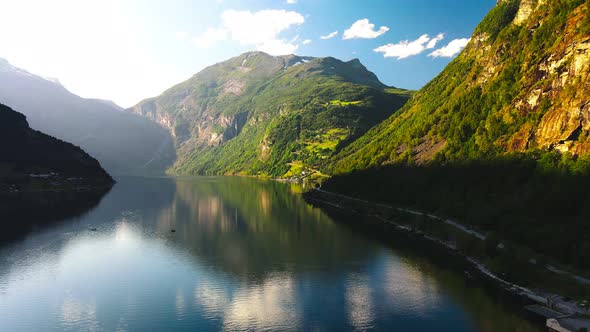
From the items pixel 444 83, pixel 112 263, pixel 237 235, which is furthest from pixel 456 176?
pixel 444 83

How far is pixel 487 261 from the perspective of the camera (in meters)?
61.8

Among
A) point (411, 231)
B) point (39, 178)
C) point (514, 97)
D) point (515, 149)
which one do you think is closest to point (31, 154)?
point (39, 178)

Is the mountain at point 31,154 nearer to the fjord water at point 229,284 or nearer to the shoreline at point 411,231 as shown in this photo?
the fjord water at point 229,284

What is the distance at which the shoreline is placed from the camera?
4700cm

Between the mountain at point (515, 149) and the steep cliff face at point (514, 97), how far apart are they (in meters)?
0.30

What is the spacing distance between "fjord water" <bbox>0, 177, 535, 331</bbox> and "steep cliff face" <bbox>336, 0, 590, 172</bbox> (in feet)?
129

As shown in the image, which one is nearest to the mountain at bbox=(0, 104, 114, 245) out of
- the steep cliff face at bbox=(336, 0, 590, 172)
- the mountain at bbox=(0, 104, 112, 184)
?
the mountain at bbox=(0, 104, 112, 184)

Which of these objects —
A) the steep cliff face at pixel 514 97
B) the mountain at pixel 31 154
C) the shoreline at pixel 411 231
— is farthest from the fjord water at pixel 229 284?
the mountain at pixel 31 154

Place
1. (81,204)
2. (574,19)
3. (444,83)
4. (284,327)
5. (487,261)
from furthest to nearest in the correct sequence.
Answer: (444,83)
(81,204)
(574,19)
(487,261)
(284,327)

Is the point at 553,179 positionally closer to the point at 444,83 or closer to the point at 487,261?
the point at 487,261

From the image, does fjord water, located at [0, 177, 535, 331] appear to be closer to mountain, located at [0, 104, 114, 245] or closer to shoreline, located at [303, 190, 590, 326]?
shoreline, located at [303, 190, 590, 326]

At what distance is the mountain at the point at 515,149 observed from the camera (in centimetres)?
6100

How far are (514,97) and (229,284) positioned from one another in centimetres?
8652

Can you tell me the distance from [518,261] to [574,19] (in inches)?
2561
